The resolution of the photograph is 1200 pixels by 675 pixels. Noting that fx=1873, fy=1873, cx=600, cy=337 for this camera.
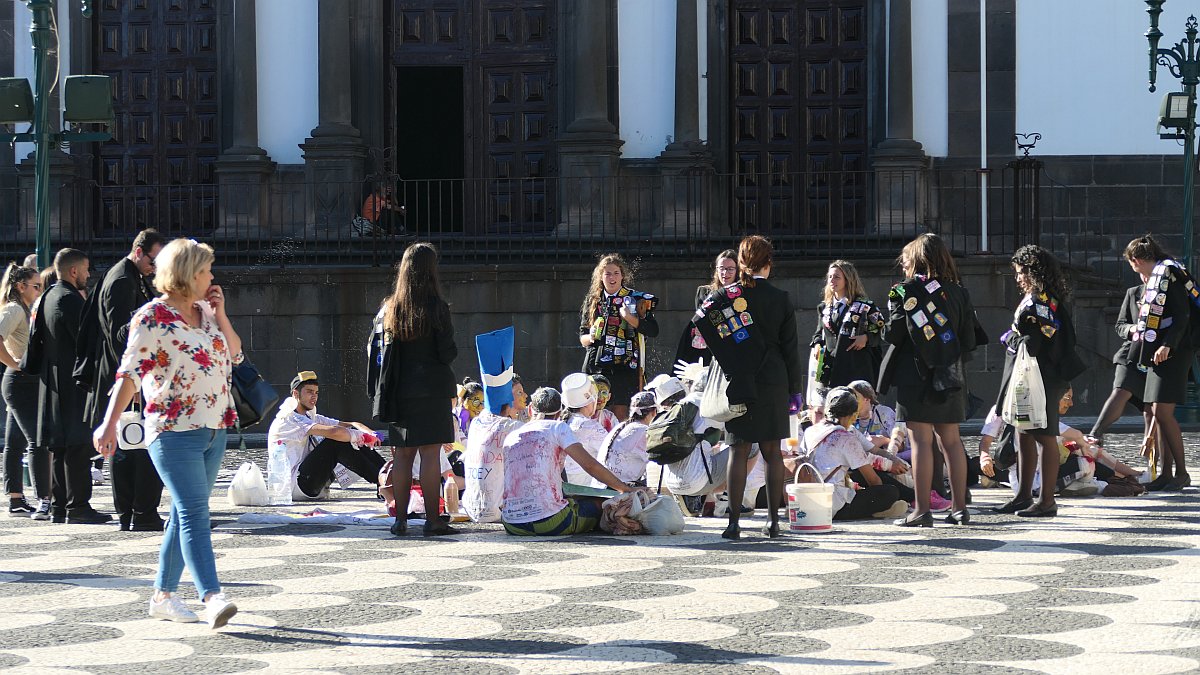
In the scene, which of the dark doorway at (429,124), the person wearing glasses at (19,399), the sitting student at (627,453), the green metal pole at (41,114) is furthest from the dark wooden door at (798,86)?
the person wearing glasses at (19,399)

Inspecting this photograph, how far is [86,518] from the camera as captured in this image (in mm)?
11266

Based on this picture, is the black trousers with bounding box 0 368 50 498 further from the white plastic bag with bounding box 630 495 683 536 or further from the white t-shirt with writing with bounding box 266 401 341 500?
the white plastic bag with bounding box 630 495 683 536

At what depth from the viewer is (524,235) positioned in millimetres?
21719

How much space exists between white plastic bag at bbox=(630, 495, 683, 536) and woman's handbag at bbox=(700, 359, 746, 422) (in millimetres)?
529

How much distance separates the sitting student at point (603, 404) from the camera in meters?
12.1

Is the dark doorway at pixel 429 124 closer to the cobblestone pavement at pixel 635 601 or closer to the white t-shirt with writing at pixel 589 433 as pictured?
the white t-shirt with writing at pixel 589 433

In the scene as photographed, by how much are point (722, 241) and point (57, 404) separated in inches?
449

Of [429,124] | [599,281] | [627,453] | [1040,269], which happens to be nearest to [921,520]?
[1040,269]

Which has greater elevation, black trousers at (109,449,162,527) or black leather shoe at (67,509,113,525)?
black trousers at (109,449,162,527)

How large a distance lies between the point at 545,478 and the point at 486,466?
2.01 ft

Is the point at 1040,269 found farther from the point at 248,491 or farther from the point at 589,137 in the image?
the point at 589,137

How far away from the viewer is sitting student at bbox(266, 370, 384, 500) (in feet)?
40.6

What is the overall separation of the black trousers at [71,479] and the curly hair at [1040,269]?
5680 millimetres

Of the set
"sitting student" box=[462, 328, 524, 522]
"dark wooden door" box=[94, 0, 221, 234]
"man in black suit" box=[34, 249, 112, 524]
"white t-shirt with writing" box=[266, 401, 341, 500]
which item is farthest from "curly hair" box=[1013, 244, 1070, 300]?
"dark wooden door" box=[94, 0, 221, 234]
